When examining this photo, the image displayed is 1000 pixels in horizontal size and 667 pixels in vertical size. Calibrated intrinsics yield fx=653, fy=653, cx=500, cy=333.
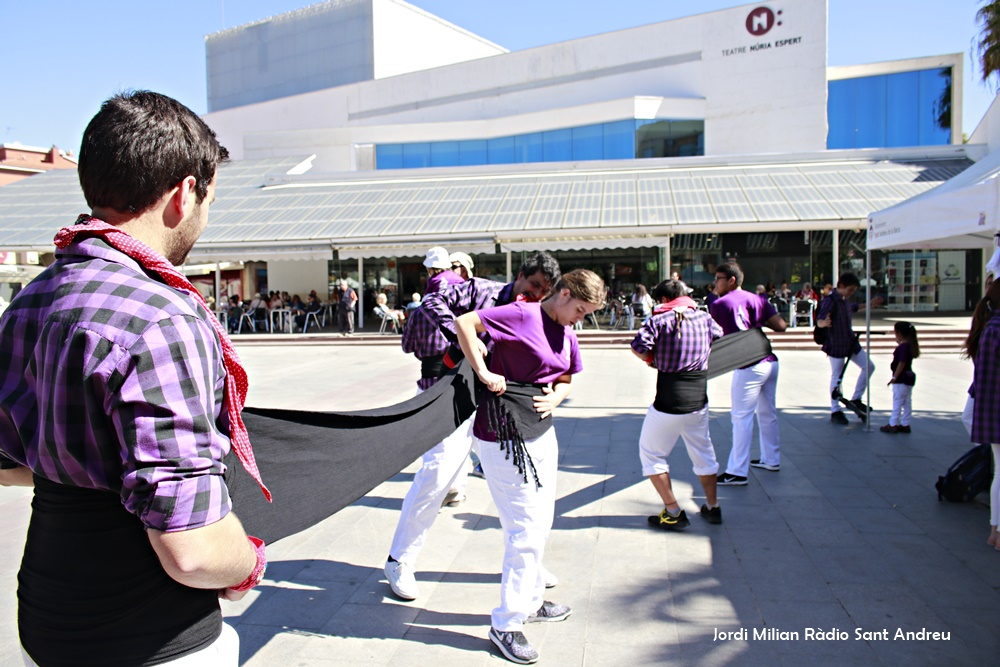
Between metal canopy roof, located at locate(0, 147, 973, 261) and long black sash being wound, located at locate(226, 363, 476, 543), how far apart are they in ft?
55.2

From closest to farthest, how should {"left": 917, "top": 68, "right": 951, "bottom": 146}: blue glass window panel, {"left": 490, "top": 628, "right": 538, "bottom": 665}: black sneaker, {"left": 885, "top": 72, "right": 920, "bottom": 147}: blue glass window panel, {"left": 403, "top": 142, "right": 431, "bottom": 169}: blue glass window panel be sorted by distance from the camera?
{"left": 490, "top": 628, "right": 538, "bottom": 665}: black sneaker, {"left": 917, "top": 68, "right": 951, "bottom": 146}: blue glass window panel, {"left": 885, "top": 72, "right": 920, "bottom": 147}: blue glass window panel, {"left": 403, "top": 142, "right": 431, "bottom": 169}: blue glass window panel

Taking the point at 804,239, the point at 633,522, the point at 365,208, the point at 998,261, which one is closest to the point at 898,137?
the point at 804,239

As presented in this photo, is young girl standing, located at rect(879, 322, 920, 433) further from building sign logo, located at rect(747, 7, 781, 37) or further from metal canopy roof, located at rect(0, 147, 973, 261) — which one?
building sign logo, located at rect(747, 7, 781, 37)

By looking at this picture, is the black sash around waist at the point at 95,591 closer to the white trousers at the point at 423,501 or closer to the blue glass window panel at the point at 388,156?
the white trousers at the point at 423,501

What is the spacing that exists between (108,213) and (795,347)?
17.1 m

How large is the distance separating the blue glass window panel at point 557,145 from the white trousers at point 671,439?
29470mm

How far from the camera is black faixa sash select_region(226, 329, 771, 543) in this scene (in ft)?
7.48

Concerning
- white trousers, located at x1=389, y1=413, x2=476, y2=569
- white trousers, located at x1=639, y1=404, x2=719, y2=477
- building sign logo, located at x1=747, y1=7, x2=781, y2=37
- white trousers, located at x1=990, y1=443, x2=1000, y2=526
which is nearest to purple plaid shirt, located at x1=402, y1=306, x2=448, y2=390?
white trousers, located at x1=389, y1=413, x2=476, y2=569

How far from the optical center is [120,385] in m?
1.15

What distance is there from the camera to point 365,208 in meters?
23.8

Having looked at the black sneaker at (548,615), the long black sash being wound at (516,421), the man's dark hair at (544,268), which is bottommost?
the black sneaker at (548,615)

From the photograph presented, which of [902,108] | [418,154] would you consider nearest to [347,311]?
[418,154]

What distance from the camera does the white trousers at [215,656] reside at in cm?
137

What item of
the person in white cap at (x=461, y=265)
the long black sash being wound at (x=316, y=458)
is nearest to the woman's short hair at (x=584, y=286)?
the long black sash being wound at (x=316, y=458)
